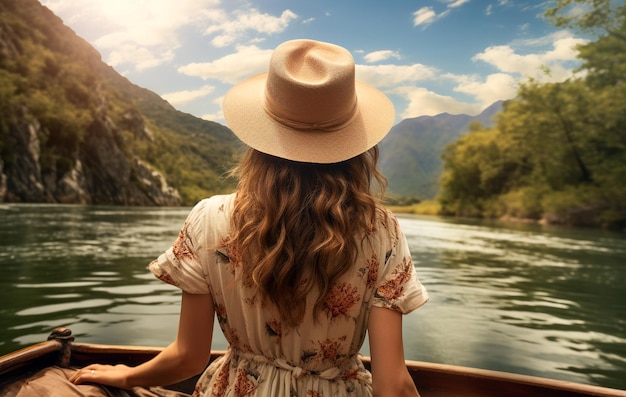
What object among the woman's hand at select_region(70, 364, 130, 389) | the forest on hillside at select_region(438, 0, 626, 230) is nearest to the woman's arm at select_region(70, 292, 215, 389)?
the woman's hand at select_region(70, 364, 130, 389)

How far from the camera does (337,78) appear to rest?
1.28 metres

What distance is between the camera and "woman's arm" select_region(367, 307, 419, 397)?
125 cm

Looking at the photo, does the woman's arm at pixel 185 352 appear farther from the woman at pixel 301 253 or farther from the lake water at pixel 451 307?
the lake water at pixel 451 307

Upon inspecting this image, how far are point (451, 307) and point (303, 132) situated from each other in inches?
243

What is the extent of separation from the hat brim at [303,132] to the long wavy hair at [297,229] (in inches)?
2.0

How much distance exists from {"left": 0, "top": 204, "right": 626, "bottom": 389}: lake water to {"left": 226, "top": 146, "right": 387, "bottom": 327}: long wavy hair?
343 cm

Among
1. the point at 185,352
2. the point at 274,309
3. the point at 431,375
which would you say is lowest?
the point at 431,375

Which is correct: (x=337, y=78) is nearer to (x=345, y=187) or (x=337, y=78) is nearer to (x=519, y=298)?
(x=345, y=187)

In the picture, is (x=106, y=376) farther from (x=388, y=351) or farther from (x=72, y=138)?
(x=72, y=138)

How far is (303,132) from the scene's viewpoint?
4.23 ft

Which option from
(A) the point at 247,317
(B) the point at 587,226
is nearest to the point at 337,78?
(A) the point at 247,317

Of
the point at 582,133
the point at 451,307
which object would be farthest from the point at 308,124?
the point at 582,133

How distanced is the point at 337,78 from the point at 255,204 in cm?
36

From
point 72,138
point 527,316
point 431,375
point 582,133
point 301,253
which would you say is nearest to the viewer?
point 301,253
